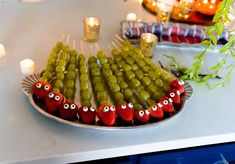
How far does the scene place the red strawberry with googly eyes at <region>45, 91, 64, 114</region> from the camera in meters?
0.60

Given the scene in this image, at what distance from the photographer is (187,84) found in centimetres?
75

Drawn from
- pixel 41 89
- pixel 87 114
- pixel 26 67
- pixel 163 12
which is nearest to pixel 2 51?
pixel 26 67

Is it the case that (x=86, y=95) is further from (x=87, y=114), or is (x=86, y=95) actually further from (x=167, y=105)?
(x=167, y=105)

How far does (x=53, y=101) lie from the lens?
60cm

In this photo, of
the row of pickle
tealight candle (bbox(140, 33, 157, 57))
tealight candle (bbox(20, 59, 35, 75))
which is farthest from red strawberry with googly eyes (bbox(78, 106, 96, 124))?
tealight candle (bbox(140, 33, 157, 57))

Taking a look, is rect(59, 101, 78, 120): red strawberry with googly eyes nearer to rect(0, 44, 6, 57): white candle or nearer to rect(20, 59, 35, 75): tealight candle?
rect(20, 59, 35, 75): tealight candle

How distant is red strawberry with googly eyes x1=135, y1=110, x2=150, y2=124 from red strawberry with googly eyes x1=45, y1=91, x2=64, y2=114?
0.57 feet

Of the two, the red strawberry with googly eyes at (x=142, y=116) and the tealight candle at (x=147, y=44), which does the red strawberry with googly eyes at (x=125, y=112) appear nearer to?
the red strawberry with googly eyes at (x=142, y=116)

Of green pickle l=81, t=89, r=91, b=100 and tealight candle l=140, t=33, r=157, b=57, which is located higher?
tealight candle l=140, t=33, r=157, b=57

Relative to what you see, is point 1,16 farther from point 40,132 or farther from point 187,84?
point 187,84

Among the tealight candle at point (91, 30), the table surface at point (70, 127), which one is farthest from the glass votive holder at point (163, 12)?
the tealight candle at point (91, 30)

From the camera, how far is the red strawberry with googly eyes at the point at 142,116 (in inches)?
24.0

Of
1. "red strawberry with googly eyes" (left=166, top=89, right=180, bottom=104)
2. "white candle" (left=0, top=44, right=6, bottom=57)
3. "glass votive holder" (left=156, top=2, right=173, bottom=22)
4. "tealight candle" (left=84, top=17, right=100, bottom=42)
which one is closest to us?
"red strawberry with googly eyes" (left=166, top=89, right=180, bottom=104)

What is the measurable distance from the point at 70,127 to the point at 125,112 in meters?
0.13
